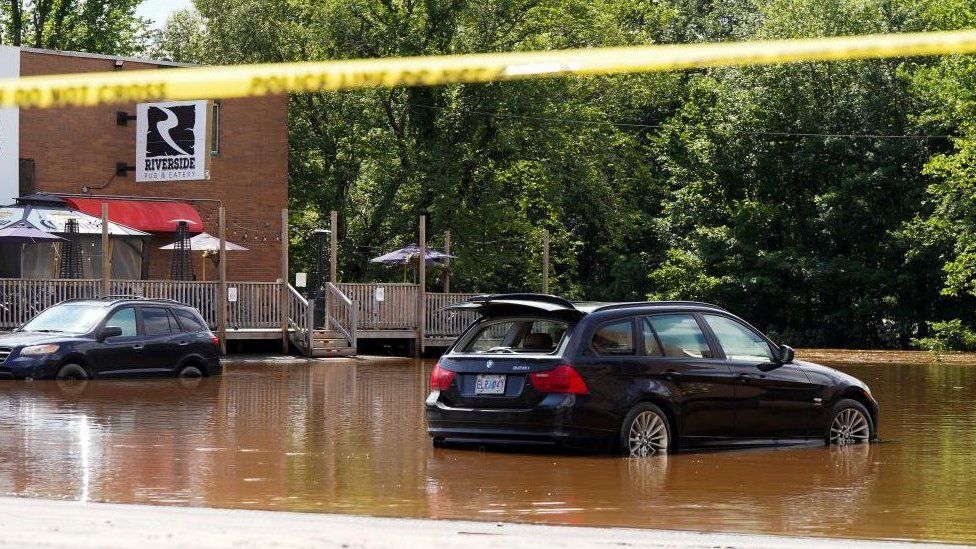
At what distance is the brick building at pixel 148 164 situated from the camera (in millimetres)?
41562

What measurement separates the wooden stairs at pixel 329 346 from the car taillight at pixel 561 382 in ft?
83.7

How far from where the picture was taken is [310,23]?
57969mm

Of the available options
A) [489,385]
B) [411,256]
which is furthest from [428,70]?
[411,256]

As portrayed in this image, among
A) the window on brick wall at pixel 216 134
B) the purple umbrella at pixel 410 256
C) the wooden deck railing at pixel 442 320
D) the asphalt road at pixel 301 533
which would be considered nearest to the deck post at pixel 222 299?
the wooden deck railing at pixel 442 320

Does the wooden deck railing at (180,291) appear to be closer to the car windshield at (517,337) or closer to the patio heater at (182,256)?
the patio heater at (182,256)

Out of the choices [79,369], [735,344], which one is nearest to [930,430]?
[735,344]

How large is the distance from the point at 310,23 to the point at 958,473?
4699cm

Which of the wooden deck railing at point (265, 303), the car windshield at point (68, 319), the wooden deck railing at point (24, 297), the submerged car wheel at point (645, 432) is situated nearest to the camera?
the submerged car wheel at point (645, 432)

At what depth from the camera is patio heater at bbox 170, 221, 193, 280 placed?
129 ft

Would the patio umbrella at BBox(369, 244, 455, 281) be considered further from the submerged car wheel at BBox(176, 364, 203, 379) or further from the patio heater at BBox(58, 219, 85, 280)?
the submerged car wheel at BBox(176, 364, 203, 379)

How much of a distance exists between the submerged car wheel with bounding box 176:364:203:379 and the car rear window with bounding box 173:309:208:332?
62 centimetres

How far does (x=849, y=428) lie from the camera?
15.6 metres

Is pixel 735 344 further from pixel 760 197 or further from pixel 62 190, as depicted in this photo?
pixel 760 197

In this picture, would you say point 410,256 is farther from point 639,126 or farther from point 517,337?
point 517,337
